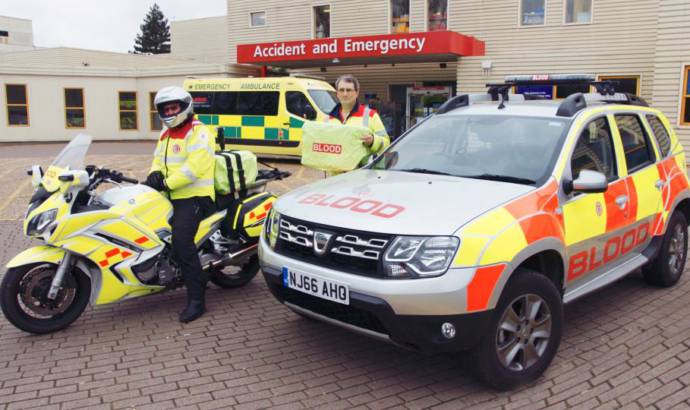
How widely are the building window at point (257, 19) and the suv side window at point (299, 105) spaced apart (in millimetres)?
9220

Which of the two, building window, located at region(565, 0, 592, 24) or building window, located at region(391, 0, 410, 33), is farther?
building window, located at region(391, 0, 410, 33)

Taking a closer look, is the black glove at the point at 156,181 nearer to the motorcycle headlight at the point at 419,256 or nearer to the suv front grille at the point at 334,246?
the suv front grille at the point at 334,246

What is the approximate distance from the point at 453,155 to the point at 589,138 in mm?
978

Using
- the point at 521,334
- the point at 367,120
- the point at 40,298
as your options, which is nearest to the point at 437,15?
the point at 367,120

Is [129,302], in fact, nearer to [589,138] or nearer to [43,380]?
[43,380]

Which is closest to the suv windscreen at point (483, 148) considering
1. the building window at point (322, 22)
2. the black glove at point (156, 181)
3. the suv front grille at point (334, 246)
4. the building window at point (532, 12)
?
the suv front grille at point (334, 246)

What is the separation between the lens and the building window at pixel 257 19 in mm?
24364

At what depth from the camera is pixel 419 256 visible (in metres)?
3.23

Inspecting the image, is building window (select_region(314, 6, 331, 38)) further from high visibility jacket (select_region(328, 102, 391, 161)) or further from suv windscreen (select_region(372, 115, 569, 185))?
suv windscreen (select_region(372, 115, 569, 185))

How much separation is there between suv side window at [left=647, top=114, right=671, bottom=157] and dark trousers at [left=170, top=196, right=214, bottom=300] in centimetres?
392

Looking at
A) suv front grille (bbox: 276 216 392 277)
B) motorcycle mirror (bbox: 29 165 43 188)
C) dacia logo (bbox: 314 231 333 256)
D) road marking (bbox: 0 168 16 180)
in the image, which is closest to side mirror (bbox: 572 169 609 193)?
suv front grille (bbox: 276 216 392 277)

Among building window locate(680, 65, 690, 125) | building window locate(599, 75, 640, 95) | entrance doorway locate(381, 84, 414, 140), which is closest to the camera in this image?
building window locate(680, 65, 690, 125)

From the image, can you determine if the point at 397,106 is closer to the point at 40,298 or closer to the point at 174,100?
the point at 174,100

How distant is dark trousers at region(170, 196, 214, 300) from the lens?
4.71 m
